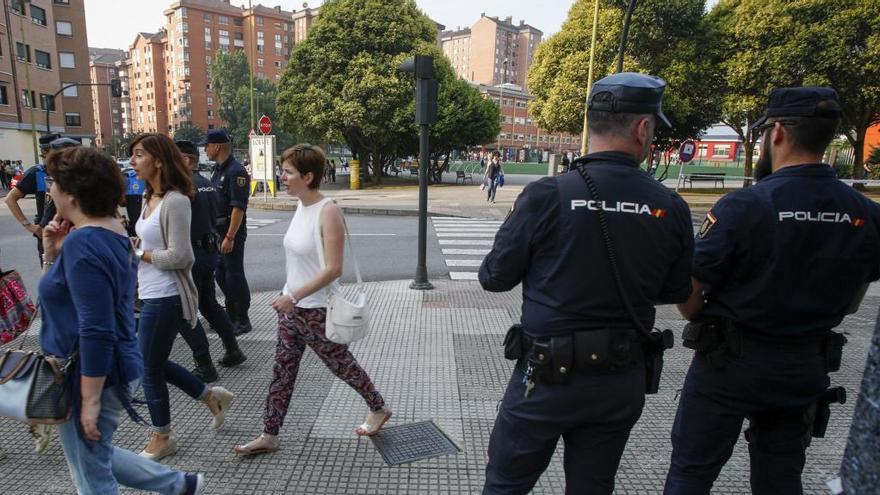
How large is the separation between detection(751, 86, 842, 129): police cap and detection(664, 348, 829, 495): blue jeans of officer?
92cm

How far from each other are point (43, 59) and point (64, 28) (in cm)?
846

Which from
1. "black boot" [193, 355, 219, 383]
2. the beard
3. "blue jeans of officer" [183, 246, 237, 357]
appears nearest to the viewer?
the beard

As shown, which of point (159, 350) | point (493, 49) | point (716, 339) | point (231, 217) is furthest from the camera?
point (493, 49)

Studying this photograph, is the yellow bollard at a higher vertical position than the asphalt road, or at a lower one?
higher

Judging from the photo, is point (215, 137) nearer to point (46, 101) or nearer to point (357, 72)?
point (357, 72)

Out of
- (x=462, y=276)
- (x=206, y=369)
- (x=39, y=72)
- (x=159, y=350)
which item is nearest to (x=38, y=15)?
(x=39, y=72)

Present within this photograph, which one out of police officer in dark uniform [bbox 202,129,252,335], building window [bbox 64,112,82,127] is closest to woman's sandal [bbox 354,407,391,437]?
police officer in dark uniform [bbox 202,129,252,335]

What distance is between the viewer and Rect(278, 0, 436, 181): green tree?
86.3 feet

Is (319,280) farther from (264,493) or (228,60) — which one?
(228,60)

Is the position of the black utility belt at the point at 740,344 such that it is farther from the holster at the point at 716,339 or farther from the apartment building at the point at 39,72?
the apartment building at the point at 39,72

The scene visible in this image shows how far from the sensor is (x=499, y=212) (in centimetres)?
1750

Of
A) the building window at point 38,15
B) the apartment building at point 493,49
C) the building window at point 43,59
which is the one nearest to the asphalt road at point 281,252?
the building window at point 43,59

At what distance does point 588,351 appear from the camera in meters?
1.75

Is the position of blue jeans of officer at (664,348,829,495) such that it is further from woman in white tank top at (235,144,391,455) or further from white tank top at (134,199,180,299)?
white tank top at (134,199,180,299)
